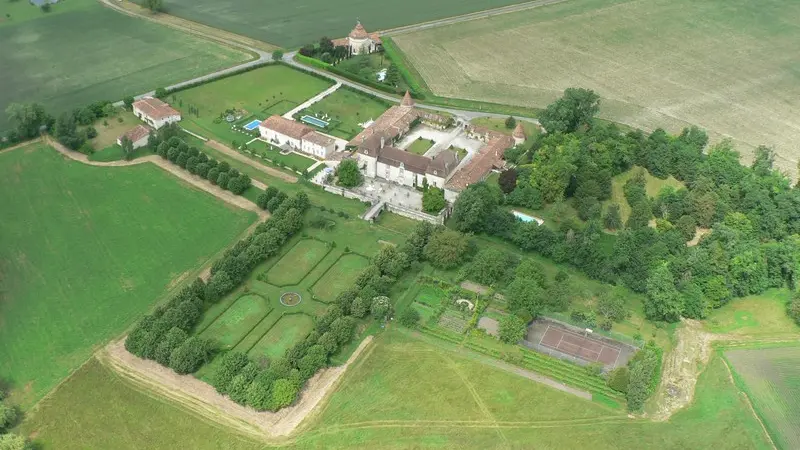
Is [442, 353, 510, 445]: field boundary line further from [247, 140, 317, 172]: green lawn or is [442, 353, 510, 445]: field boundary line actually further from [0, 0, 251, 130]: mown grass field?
[0, 0, 251, 130]: mown grass field

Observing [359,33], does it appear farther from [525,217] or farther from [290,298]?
[290,298]

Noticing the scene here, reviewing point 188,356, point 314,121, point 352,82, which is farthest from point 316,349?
point 352,82

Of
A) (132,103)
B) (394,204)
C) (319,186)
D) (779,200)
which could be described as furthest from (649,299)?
(132,103)

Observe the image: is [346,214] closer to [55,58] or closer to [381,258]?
[381,258]

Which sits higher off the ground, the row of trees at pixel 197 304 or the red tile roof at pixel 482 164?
the red tile roof at pixel 482 164

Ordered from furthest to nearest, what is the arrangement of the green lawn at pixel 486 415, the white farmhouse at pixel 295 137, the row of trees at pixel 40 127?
the white farmhouse at pixel 295 137
the row of trees at pixel 40 127
the green lawn at pixel 486 415

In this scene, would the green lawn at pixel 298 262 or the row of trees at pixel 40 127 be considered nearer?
the green lawn at pixel 298 262

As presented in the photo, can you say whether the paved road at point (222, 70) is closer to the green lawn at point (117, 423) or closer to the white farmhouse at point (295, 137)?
the white farmhouse at point (295, 137)

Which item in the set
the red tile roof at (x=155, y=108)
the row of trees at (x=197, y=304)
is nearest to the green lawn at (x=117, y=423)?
the row of trees at (x=197, y=304)
